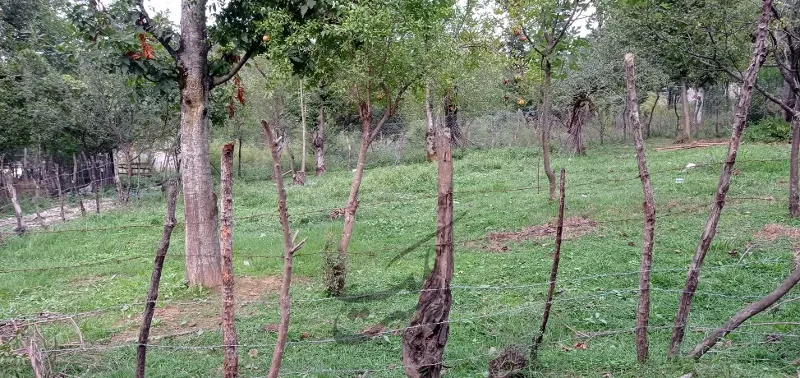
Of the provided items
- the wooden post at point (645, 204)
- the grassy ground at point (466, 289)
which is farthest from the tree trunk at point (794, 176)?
the wooden post at point (645, 204)

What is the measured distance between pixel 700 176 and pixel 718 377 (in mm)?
9279

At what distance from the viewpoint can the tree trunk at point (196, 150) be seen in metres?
7.12

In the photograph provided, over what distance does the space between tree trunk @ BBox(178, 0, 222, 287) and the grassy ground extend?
1.43 ft

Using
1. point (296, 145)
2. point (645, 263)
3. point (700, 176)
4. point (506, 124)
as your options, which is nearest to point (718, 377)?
point (645, 263)

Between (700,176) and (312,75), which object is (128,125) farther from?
(700,176)

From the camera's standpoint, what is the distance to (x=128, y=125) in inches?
757

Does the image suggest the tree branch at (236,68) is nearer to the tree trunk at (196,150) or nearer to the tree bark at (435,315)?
the tree trunk at (196,150)

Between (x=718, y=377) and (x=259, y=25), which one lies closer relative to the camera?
(x=718, y=377)

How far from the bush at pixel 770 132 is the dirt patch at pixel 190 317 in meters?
17.5

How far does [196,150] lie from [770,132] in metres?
19.0

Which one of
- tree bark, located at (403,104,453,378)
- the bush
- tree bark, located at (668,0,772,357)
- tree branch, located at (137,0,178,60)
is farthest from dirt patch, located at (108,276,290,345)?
the bush

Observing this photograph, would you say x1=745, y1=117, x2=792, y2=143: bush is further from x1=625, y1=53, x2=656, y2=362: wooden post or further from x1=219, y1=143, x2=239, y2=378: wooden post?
x1=219, y1=143, x2=239, y2=378: wooden post

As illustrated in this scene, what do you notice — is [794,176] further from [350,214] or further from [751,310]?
[350,214]

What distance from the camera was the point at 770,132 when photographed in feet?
61.3
